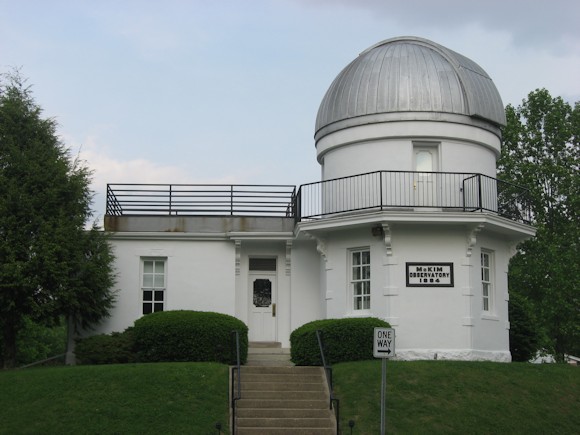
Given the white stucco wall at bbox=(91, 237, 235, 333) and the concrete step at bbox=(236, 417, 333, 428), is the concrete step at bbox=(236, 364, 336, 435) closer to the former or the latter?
the concrete step at bbox=(236, 417, 333, 428)

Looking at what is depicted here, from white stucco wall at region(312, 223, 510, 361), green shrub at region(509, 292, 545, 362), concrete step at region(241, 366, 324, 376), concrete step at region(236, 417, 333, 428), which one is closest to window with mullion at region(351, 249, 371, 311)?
white stucco wall at region(312, 223, 510, 361)

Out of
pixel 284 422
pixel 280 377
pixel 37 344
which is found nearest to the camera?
pixel 284 422

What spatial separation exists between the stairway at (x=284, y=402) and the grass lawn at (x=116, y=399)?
0.49 meters

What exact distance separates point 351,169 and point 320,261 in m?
2.98

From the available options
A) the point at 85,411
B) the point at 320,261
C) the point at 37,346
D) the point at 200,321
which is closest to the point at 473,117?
the point at 320,261

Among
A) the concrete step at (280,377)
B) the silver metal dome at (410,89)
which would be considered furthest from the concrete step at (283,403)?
the silver metal dome at (410,89)

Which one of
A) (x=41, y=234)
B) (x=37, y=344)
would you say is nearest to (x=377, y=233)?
(x=41, y=234)

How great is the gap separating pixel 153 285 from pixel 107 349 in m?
3.66

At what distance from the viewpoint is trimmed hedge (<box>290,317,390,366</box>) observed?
19969 millimetres

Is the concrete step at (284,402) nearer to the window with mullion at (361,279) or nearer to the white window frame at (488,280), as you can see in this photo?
the window with mullion at (361,279)

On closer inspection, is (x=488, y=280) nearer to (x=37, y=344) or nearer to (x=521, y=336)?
(x=521, y=336)

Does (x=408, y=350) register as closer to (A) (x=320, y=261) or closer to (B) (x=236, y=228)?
(A) (x=320, y=261)

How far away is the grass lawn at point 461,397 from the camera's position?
1636 centimetres

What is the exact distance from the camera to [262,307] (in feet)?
80.3
